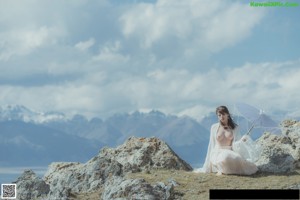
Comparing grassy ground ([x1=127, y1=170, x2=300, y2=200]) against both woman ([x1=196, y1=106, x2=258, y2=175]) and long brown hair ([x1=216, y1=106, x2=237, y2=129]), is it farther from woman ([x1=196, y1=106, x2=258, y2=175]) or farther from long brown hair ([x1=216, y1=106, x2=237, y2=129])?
long brown hair ([x1=216, y1=106, x2=237, y2=129])

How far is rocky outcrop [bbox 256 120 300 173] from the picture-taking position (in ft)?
78.2

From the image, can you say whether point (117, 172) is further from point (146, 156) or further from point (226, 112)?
point (226, 112)

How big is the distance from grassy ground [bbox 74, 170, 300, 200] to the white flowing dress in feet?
1.00

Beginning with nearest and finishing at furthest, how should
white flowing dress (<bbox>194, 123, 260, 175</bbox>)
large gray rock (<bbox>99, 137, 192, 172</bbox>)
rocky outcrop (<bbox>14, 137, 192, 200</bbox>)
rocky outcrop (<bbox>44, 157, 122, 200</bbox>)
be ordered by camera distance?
rocky outcrop (<bbox>14, 137, 192, 200</bbox>)
rocky outcrop (<bbox>44, 157, 122, 200</bbox>)
white flowing dress (<bbox>194, 123, 260, 175</bbox>)
large gray rock (<bbox>99, 137, 192, 172</bbox>)

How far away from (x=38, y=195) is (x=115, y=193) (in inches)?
142

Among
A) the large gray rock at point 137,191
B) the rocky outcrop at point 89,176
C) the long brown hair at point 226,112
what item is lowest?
Result: the large gray rock at point 137,191

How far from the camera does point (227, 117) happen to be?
944 inches

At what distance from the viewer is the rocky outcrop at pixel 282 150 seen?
23.8 meters

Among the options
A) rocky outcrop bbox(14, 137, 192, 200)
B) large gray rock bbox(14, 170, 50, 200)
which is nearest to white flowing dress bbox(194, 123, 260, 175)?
rocky outcrop bbox(14, 137, 192, 200)

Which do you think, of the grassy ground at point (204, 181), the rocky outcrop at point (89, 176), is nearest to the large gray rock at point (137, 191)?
the grassy ground at point (204, 181)

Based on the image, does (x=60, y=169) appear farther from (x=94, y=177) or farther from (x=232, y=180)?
(x=232, y=180)

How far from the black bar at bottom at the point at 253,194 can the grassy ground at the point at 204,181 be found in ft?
4.42

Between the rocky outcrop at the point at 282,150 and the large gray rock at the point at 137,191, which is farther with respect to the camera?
the rocky outcrop at the point at 282,150

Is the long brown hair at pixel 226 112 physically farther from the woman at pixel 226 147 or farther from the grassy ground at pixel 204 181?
the grassy ground at pixel 204 181
